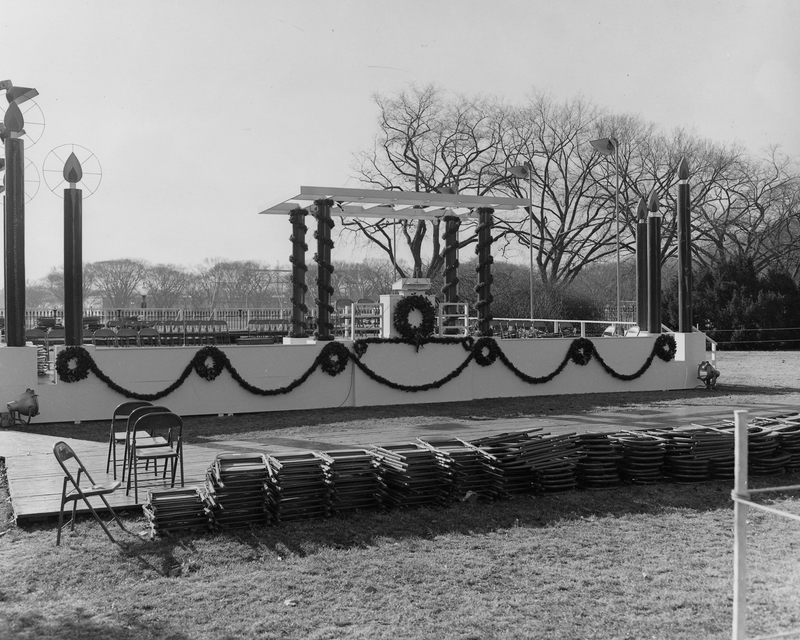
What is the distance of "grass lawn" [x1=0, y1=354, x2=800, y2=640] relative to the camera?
15.5 feet

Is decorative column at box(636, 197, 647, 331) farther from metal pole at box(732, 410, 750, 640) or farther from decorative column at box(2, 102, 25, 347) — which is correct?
metal pole at box(732, 410, 750, 640)

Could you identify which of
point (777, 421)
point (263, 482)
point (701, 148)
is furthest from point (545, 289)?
point (263, 482)

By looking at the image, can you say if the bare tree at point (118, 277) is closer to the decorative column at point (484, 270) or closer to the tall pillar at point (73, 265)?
the decorative column at point (484, 270)

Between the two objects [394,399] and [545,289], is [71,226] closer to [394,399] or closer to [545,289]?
[394,399]

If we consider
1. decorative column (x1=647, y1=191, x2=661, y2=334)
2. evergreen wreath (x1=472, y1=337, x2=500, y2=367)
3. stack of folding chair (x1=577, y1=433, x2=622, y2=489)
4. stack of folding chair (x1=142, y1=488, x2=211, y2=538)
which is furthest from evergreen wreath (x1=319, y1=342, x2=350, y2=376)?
stack of folding chair (x1=142, y1=488, x2=211, y2=538)

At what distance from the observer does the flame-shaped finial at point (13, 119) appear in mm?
13570

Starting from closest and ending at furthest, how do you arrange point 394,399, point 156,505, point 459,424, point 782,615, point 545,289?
point 782,615
point 156,505
point 459,424
point 394,399
point 545,289

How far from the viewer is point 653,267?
19.1 metres

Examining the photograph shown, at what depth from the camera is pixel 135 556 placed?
6.09m

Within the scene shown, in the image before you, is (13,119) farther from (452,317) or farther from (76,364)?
(452,317)

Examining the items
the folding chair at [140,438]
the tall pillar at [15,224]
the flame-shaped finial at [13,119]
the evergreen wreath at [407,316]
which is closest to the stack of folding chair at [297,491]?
the folding chair at [140,438]

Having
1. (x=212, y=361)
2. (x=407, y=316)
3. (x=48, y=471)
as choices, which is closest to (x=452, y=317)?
(x=407, y=316)

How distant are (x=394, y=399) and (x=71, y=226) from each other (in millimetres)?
6797

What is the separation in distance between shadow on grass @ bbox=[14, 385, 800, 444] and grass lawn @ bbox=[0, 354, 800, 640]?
5333 millimetres
